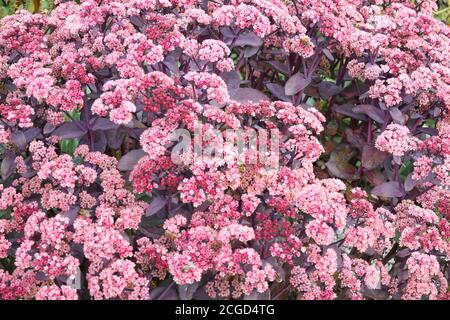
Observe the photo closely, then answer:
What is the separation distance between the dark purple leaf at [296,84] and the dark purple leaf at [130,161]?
103 cm

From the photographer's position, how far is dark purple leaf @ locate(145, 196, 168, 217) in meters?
2.55

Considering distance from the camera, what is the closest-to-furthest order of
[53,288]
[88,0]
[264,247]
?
1. [53,288]
2. [264,247]
3. [88,0]

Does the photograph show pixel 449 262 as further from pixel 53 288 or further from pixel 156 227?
pixel 53 288

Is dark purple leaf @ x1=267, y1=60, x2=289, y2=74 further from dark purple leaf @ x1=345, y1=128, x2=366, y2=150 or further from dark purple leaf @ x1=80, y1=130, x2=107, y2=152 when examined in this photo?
dark purple leaf @ x1=80, y1=130, x2=107, y2=152

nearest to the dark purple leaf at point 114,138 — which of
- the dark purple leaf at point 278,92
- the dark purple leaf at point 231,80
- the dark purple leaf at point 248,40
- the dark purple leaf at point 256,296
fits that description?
the dark purple leaf at point 231,80

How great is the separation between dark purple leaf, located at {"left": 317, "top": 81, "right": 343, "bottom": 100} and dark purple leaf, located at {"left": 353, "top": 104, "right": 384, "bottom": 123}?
268 millimetres

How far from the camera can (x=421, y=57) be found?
346 cm

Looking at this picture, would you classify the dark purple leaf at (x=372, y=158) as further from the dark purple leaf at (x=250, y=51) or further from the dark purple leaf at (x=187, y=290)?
the dark purple leaf at (x=187, y=290)

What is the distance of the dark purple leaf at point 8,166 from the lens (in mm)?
2947

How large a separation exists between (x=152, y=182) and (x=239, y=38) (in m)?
1.17

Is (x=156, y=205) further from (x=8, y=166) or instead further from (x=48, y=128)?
(x=8, y=166)

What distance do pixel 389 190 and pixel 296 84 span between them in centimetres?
88

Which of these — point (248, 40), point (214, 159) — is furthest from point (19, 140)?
point (248, 40)
